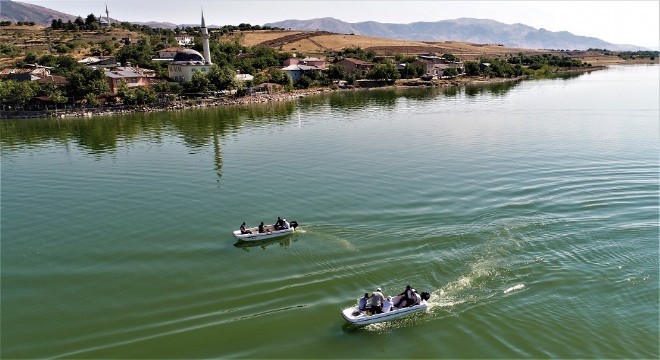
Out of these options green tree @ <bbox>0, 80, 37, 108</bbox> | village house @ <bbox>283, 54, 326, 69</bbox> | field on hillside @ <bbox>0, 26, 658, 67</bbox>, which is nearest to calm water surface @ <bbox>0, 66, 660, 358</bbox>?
green tree @ <bbox>0, 80, 37, 108</bbox>

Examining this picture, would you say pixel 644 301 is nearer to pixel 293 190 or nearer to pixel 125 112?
pixel 293 190

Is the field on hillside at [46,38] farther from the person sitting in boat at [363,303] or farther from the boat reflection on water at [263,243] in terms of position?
the person sitting in boat at [363,303]

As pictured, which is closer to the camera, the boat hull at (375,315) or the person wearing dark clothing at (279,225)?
the boat hull at (375,315)

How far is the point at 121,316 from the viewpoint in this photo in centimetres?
1922

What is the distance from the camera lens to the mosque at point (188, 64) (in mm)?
108625

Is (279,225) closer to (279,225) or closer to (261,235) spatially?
(279,225)

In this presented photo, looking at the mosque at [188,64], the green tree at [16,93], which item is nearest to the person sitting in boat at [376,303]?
the green tree at [16,93]

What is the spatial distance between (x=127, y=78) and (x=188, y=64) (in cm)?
1686

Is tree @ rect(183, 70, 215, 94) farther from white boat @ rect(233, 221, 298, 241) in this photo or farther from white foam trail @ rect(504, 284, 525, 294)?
white foam trail @ rect(504, 284, 525, 294)

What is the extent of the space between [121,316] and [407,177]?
78.2ft

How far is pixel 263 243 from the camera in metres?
26.0

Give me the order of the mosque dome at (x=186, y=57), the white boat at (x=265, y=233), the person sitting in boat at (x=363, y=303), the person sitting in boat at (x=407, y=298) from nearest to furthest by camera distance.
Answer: the person sitting in boat at (x=363, y=303), the person sitting in boat at (x=407, y=298), the white boat at (x=265, y=233), the mosque dome at (x=186, y=57)

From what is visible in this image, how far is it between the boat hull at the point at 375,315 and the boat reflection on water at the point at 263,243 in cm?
813

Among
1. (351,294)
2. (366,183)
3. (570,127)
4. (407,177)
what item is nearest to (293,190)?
(366,183)
